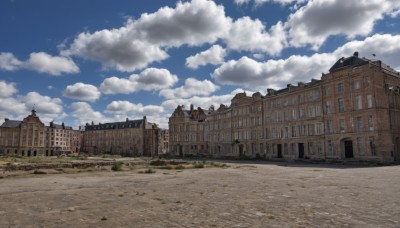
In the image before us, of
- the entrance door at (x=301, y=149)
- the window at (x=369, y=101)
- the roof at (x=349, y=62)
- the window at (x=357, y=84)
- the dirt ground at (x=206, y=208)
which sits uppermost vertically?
the roof at (x=349, y=62)

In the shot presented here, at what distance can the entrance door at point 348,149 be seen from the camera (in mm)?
42500

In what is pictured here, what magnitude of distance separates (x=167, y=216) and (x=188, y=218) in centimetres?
76

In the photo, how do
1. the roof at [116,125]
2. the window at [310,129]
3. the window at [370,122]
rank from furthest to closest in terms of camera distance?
the roof at [116,125]
the window at [310,129]
the window at [370,122]

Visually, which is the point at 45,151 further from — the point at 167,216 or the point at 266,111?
the point at 167,216

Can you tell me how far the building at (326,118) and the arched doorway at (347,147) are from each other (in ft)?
0.41

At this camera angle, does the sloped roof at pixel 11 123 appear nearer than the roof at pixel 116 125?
Yes

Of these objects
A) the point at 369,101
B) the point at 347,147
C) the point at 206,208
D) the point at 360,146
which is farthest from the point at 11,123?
the point at 206,208

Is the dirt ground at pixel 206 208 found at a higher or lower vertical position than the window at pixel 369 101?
lower

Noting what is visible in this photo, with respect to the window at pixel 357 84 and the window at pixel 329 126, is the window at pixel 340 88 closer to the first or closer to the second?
the window at pixel 357 84

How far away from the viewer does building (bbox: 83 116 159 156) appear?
110500 mm

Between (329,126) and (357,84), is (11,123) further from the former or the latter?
(357,84)

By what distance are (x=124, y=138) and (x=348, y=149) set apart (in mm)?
90399

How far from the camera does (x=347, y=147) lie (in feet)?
141

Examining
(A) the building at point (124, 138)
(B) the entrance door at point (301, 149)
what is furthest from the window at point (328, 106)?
(A) the building at point (124, 138)
